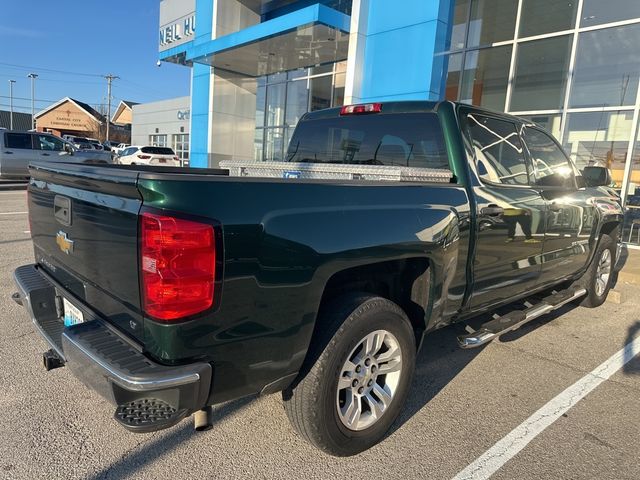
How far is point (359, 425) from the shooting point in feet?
8.52

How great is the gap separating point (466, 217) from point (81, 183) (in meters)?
2.25

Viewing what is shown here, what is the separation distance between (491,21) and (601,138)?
428 centimetres

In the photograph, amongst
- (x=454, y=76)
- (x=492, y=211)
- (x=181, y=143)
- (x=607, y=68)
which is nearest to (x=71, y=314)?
(x=492, y=211)

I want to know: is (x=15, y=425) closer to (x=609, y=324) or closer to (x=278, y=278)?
(x=278, y=278)

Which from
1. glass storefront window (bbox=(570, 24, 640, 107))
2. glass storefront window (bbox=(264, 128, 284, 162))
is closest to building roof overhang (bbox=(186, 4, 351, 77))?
glass storefront window (bbox=(264, 128, 284, 162))

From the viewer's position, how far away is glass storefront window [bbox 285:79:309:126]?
1834cm

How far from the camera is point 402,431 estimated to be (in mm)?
2869

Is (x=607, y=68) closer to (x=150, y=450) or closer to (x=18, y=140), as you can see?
(x=150, y=450)

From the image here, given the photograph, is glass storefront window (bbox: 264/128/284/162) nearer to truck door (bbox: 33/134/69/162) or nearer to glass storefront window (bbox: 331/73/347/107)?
glass storefront window (bbox: 331/73/347/107)

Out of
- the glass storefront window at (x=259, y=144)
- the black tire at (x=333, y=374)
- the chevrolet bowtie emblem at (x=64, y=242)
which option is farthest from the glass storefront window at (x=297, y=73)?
the black tire at (x=333, y=374)

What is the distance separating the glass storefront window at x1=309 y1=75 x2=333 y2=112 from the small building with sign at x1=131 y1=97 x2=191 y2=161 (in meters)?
19.2

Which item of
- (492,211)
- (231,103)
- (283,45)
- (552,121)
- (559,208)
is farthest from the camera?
(231,103)

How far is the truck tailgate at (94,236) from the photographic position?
2000mm

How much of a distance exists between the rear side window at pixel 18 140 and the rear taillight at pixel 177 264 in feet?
52.4
